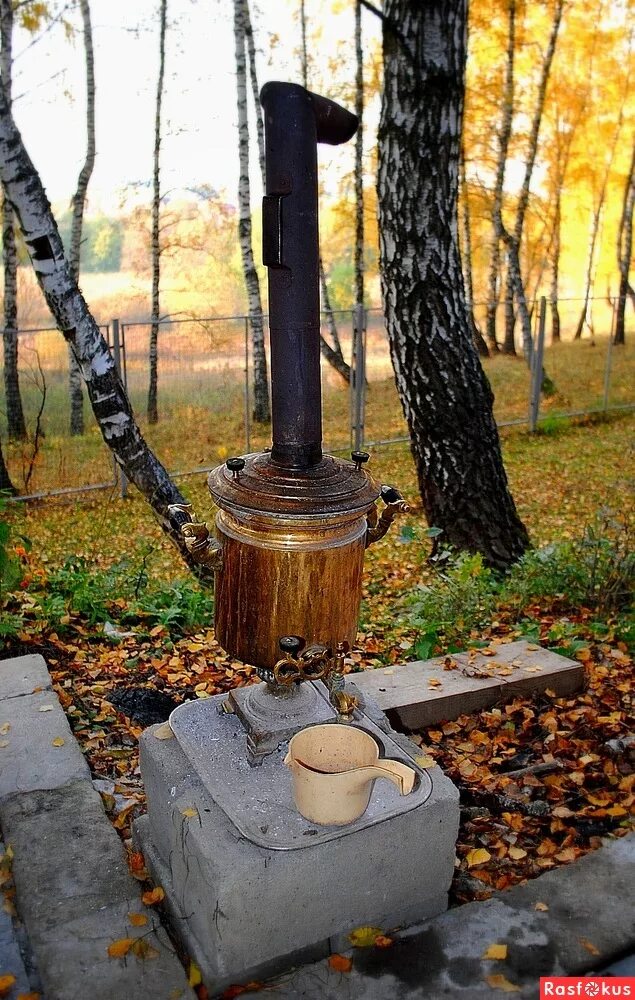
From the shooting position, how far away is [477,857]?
8.74 ft

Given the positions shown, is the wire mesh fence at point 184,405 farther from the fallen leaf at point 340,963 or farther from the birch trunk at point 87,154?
the fallen leaf at point 340,963

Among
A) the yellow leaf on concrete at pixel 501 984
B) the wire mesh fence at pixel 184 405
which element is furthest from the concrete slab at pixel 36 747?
the wire mesh fence at pixel 184 405

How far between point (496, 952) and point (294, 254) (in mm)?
2033

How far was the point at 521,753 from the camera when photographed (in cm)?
328

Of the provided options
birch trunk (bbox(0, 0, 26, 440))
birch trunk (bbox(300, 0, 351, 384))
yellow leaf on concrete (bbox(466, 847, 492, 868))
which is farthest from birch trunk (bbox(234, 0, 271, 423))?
yellow leaf on concrete (bbox(466, 847, 492, 868))

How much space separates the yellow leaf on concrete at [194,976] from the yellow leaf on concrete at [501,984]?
0.76 metres

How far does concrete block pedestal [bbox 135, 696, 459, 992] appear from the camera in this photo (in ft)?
6.86

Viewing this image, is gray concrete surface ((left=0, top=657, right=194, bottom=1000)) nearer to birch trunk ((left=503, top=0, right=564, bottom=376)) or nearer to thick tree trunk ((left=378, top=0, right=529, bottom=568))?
thick tree trunk ((left=378, top=0, right=529, bottom=568))

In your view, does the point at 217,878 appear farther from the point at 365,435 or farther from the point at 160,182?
the point at 160,182

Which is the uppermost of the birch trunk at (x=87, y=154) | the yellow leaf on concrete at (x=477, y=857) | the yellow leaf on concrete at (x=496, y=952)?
the birch trunk at (x=87, y=154)

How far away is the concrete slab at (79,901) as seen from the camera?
207 centimetres

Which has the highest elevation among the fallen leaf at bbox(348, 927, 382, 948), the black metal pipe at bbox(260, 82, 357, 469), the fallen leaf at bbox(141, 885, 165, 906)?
the black metal pipe at bbox(260, 82, 357, 469)

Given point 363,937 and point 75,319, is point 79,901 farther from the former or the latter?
point 75,319

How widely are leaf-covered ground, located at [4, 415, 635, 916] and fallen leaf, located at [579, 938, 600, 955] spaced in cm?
40
